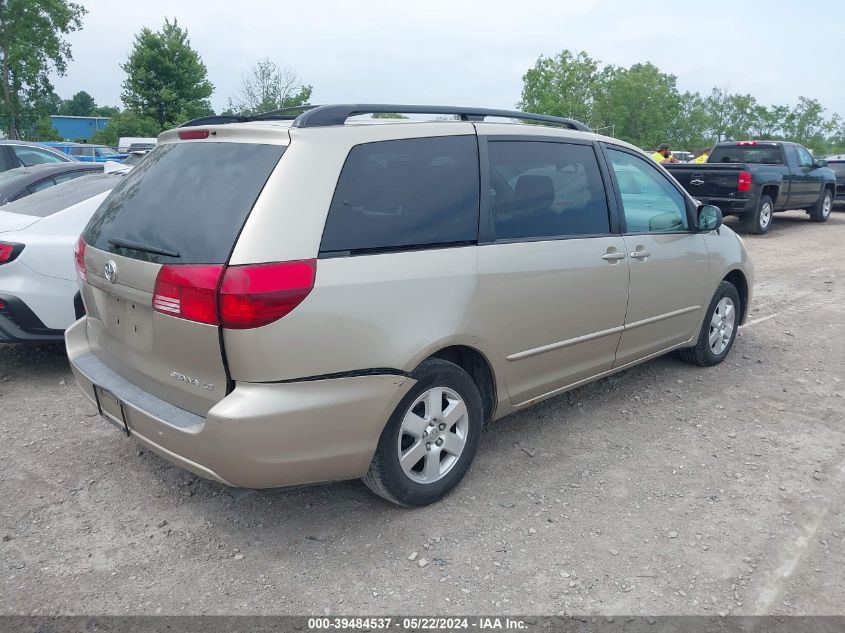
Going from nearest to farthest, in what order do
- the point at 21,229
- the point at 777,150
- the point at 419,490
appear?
the point at 419,490, the point at 21,229, the point at 777,150

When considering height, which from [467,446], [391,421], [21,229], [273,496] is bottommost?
[273,496]

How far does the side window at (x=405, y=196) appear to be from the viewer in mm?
2973

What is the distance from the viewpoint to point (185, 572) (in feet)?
9.61

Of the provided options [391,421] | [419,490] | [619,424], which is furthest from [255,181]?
[619,424]

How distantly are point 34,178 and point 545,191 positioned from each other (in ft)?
17.3

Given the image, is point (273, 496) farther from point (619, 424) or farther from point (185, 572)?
point (619, 424)

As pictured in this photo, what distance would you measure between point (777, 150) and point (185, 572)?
49.5ft

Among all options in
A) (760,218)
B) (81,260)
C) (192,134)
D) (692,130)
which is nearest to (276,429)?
(192,134)

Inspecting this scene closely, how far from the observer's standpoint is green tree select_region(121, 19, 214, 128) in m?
40.8

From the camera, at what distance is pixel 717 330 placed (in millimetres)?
5465

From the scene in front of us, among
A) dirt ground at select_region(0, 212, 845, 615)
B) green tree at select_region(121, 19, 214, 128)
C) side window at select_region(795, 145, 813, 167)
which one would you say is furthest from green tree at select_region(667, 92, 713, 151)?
dirt ground at select_region(0, 212, 845, 615)

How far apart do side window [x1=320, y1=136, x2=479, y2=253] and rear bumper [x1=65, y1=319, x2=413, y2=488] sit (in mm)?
600

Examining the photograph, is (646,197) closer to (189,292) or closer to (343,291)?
(343,291)

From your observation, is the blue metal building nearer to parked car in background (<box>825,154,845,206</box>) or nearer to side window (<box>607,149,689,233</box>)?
parked car in background (<box>825,154,845,206</box>)
